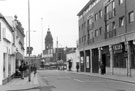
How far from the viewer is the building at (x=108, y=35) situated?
3706 cm

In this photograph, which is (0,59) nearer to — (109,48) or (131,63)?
(131,63)

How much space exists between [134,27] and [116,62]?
8.36 meters

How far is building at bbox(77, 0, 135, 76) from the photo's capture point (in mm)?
37062

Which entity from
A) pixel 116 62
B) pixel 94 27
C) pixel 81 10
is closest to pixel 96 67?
pixel 94 27

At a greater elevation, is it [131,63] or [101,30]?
[101,30]

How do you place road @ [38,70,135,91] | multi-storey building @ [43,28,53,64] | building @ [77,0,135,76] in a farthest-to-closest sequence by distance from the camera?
multi-storey building @ [43,28,53,64]
building @ [77,0,135,76]
road @ [38,70,135,91]

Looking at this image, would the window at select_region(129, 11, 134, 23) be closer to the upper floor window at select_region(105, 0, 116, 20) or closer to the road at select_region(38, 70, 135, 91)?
the upper floor window at select_region(105, 0, 116, 20)

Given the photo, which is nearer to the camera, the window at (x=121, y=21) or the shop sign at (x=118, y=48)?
the shop sign at (x=118, y=48)

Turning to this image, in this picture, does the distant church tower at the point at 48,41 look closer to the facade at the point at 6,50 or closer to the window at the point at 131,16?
the window at the point at 131,16

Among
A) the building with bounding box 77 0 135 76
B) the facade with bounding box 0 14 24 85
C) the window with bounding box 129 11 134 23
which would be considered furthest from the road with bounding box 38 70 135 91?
the window with bounding box 129 11 134 23

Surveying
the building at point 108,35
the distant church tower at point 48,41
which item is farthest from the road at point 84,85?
the distant church tower at point 48,41

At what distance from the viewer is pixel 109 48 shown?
4494 cm

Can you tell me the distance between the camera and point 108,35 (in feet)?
151

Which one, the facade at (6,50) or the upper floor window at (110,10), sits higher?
the upper floor window at (110,10)
